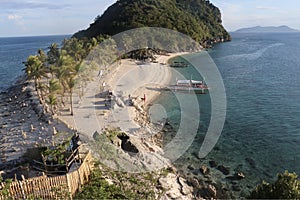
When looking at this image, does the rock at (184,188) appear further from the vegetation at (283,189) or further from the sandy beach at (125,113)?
the vegetation at (283,189)

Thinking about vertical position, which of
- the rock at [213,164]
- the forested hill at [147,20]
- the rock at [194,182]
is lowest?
the rock at [194,182]

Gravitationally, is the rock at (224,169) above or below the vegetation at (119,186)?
below

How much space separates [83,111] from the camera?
87.6 feet

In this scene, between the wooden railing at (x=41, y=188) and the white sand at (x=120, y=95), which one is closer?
the wooden railing at (x=41, y=188)

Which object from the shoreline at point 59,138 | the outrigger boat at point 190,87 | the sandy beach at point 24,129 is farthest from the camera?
the outrigger boat at point 190,87

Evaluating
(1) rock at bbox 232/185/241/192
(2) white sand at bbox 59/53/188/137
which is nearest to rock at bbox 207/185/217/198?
(1) rock at bbox 232/185/241/192

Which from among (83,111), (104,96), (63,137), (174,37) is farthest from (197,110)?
(174,37)

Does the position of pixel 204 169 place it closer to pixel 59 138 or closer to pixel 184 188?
pixel 184 188

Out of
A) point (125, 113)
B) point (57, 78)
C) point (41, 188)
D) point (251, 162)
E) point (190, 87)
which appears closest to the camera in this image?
point (41, 188)

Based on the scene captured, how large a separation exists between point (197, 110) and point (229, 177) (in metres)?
14.2

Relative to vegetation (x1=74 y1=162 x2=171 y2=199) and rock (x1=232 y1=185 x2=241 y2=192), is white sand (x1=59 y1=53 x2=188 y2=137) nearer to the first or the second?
vegetation (x1=74 y1=162 x2=171 y2=199)

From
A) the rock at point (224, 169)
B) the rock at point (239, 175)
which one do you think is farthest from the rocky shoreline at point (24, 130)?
the rock at point (239, 175)

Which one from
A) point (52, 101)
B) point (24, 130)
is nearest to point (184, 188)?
point (52, 101)

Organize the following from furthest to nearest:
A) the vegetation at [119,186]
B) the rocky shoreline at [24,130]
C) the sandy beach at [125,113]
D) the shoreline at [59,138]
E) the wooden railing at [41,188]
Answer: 1. the sandy beach at [125,113]
2. the rocky shoreline at [24,130]
3. the shoreline at [59,138]
4. the vegetation at [119,186]
5. the wooden railing at [41,188]
